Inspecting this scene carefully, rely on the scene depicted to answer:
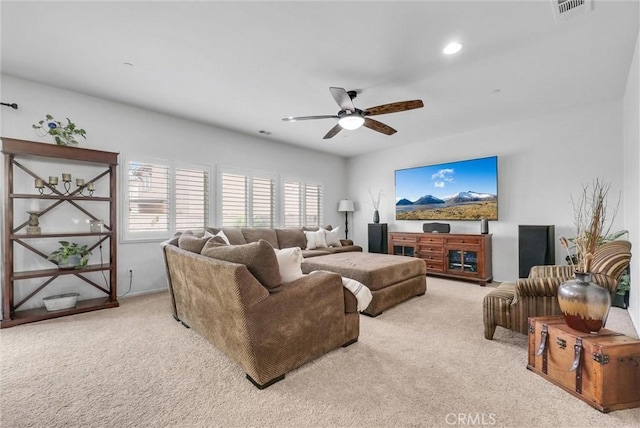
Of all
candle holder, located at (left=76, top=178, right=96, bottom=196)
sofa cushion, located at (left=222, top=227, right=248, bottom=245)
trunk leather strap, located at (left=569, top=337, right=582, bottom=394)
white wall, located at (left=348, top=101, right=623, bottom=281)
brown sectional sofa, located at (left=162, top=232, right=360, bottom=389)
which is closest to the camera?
trunk leather strap, located at (left=569, top=337, right=582, bottom=394)

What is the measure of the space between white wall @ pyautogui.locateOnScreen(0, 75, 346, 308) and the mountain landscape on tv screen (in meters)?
2.85

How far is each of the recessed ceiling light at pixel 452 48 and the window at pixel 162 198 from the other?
13.0 feet

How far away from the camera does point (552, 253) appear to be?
4.21m

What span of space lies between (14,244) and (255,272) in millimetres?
3376

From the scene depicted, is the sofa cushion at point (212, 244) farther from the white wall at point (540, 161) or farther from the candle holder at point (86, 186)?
the white wall at point (540, 161)

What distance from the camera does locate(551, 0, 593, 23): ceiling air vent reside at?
2.01 m

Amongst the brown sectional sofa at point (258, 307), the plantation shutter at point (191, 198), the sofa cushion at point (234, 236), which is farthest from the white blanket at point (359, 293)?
the plantation shutter at point (191, 198)

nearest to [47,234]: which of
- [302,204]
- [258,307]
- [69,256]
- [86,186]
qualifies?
[69,256]

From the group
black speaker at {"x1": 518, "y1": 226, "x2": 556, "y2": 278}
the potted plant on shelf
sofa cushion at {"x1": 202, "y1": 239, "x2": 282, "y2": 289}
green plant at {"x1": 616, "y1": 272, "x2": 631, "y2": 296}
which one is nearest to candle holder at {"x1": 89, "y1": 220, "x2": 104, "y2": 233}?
the potted plant on shelf

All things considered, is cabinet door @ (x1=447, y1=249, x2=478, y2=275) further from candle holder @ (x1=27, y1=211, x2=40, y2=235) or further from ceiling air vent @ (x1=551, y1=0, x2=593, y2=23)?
candle holder @ (x1=27, y1=211, x2=40, y2=235)

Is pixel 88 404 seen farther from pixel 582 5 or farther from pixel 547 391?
pixel 582 5

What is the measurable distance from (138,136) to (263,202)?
7.84 ft

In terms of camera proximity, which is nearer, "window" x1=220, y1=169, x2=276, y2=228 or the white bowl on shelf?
the white bowl on shelf

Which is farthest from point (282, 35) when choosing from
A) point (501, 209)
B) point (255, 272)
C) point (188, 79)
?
point (501, 209)
